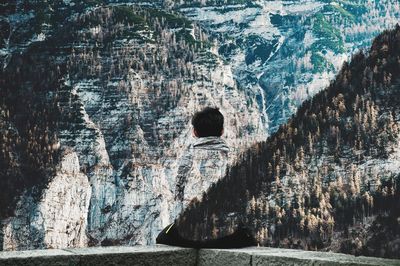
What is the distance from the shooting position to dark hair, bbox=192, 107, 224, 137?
7.09 m

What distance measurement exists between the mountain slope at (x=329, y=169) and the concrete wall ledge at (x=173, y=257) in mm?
107114

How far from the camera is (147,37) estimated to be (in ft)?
644

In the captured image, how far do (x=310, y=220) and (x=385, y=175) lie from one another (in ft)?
56.2

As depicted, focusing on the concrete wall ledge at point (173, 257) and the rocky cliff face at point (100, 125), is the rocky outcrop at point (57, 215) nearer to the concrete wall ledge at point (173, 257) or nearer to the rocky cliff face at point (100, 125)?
the rocky cliff face at point (100, 125)

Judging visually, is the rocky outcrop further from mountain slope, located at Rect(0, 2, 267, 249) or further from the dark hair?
the dark hair

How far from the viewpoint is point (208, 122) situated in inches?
280

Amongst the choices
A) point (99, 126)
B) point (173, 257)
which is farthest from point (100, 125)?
point (173, 257)

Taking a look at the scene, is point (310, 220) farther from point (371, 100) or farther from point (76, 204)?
point (76, 204)

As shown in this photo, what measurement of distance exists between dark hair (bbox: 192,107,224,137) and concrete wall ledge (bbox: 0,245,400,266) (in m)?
1.05

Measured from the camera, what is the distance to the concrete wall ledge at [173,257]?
540 centimetres

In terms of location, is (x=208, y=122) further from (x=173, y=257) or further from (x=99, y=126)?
(x=99, y=126)

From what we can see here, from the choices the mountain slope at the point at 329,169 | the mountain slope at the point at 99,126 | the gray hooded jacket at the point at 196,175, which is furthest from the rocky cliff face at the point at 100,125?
the mountain slope at the point at 329,169

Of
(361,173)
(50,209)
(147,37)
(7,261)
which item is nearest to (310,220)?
(361,173)

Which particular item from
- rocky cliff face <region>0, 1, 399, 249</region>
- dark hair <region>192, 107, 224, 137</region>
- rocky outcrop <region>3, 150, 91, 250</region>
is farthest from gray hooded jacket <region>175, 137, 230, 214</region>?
dark hair <region>192, 107, 224, 137</region>
